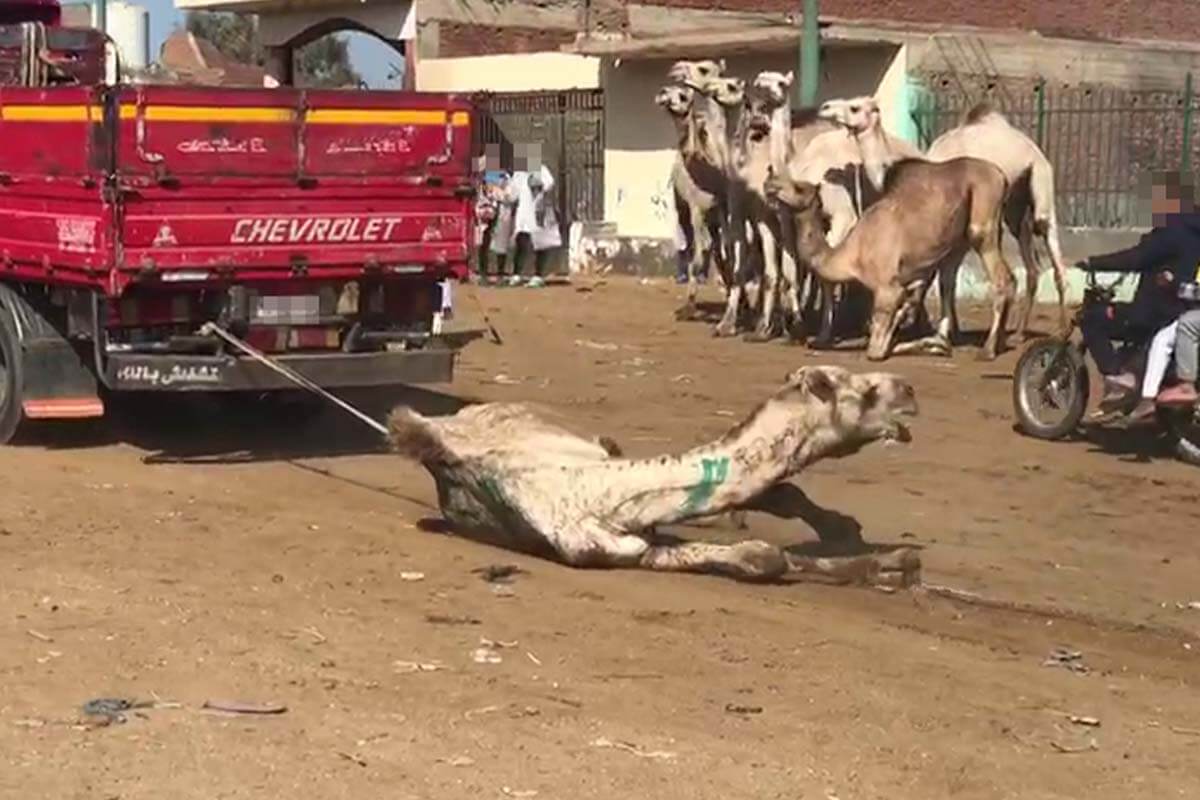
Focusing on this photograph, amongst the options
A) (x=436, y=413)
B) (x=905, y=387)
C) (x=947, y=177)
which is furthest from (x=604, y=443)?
(x=947, y=177)

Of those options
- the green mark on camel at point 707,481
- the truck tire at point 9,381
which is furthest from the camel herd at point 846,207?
the green mark on camel at point 707,481

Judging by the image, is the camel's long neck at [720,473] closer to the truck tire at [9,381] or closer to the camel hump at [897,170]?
the truck tire at [9,381]

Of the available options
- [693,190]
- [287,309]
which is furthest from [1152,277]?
[693,190]

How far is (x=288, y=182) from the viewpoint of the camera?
1251 cm

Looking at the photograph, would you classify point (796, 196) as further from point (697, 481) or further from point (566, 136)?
point (566, 136)

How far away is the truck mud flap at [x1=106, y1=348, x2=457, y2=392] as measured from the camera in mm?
12273

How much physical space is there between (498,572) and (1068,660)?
2.65 metres

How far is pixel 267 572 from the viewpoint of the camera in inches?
379

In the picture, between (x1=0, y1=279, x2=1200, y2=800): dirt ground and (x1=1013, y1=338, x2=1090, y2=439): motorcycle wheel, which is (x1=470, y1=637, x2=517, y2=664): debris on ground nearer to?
(x1=0, y1=279, x2=1200, y2=800): dirt ground

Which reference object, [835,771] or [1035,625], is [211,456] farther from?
[835,771]

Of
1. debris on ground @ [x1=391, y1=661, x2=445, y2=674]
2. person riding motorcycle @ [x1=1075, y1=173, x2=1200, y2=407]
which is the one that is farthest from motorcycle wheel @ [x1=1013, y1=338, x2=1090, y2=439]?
debris on ground @ [x1=391, y1=661, x2=445, y2=674]

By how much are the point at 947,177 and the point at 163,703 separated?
1308cm

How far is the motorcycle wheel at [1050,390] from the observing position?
1422 centimetres

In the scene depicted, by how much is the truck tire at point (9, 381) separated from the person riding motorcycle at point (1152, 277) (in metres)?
6.73
